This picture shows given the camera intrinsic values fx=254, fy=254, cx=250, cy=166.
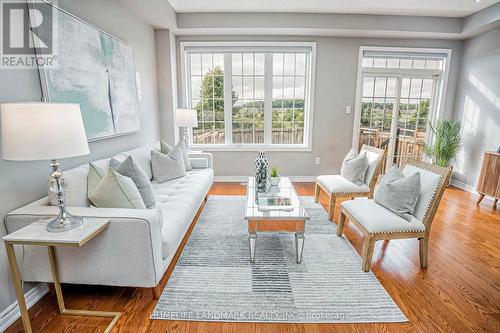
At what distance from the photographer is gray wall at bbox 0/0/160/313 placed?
5.08 feet

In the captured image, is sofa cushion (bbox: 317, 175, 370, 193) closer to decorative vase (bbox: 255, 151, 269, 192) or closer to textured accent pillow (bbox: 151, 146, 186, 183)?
decorative vase (bbox: 255, 151, 269, 192)

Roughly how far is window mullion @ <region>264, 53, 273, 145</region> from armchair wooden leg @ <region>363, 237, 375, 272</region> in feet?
9.64

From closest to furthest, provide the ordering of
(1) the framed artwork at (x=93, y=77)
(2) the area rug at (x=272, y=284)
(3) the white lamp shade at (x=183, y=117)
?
1. (2) the area rug at (x=272, y=284)
2. (1) the framed artwork at (x=93, y=77)
3. (3) the white lamp shade at (x=183, y=117)

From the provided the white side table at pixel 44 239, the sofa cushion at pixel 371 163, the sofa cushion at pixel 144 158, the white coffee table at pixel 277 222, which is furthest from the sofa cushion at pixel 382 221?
the sofa cushion at pixel 144 158

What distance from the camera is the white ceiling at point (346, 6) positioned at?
3475 millimetres

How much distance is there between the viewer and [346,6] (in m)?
3.60

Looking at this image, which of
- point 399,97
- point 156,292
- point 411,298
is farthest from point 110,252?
point 399,97

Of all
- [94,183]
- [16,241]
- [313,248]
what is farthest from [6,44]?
[313,248]

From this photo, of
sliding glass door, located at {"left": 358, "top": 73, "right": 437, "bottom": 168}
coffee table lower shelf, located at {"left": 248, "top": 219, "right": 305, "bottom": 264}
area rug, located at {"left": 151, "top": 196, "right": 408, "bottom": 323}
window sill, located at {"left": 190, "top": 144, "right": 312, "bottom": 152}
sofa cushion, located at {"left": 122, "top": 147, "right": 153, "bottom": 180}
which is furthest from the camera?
window sill, located at {"left": 190, "top": 144, "right": 312, "bottom": 152}

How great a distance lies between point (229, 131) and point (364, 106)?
2.48m

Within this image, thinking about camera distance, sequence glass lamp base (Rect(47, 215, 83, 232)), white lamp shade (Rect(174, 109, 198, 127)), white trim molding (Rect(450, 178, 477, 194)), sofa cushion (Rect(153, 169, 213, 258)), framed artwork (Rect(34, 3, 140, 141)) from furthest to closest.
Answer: white trim molding (Rect(450, 178, 477, 194)) < white lamp shade (Rect(174, 109, 198, 127)) < framed artwork (Rect(34, 3, 140, 141)) < sofa cushion (Rect(153, 169, 213, 258)) < glass lamp base (Rect(47, 215, 83, 232))

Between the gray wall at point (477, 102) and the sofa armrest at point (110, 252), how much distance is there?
4901 millimetres

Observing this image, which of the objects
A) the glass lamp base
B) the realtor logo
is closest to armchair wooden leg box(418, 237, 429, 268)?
the glass lamp base

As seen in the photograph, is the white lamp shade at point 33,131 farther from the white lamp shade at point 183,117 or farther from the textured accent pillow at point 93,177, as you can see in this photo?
the white lamp shade at point 183,117
